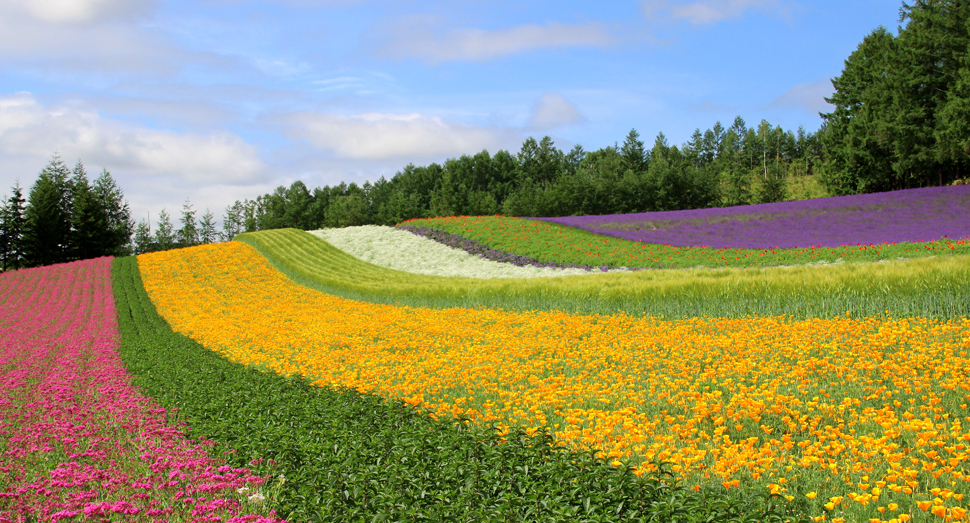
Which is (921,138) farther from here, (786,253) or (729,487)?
(729,487)

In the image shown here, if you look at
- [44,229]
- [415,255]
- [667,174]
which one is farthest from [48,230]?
[667,174]

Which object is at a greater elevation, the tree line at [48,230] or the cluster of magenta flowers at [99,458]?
the tree line at [48,230]

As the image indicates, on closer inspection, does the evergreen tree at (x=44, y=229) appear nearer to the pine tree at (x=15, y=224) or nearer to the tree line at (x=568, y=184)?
the pine tree at (x=15, y=224)

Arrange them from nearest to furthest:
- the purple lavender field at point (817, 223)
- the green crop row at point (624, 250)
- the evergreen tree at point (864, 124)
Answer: the green crop row at point (624, 250), the purple lavender field at point (817, 223), the evergreen tree at point (864, 124)

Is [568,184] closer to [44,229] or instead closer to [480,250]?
[480,250]

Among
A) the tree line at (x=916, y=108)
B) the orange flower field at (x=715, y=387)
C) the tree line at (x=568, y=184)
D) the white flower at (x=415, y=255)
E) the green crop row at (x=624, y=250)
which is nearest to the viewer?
the orange flower field at (x=715, y=387)

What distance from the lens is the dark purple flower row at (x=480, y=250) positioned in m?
28.2

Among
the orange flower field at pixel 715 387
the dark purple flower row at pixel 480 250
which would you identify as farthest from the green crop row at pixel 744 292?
the dark purple flower row at pixel 480 250

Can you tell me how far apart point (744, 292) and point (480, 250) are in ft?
70.6

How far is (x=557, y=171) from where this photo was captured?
99062 millimetres

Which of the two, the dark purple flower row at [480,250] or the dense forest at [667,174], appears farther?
the dense forest at [667,174]

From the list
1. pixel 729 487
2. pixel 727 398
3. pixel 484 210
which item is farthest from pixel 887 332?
pixel 484 210

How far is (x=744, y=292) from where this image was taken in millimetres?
13281

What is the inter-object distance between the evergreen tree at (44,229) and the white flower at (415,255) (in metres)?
31.4
